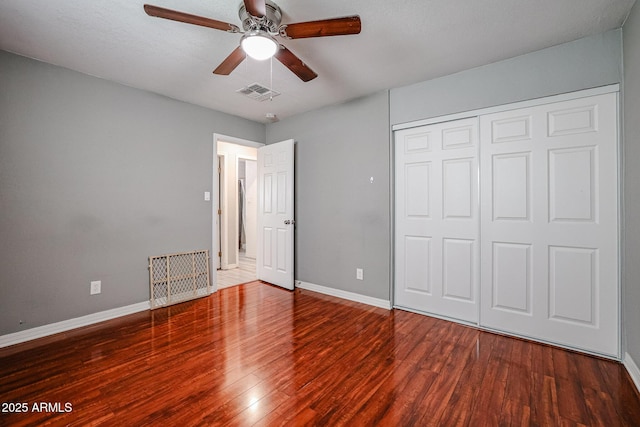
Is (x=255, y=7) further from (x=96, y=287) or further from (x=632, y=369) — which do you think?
(x=632, y=369)

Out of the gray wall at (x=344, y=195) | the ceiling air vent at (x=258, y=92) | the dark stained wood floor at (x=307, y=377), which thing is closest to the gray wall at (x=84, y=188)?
the dark stained wood floor at (x=307, y=377)

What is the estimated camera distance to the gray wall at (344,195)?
3316mm

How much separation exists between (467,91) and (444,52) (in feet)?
1.72

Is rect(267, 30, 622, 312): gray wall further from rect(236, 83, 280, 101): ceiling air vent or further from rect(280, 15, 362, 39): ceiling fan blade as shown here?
rect(280, 15, 362, 39): ceiling fan blade

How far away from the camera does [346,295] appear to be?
3.60 m

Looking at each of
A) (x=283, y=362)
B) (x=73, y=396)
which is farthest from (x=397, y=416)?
(x=73, y=396)

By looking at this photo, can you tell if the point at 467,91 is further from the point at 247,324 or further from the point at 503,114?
the point at 247,324

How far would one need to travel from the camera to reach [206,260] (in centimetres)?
377

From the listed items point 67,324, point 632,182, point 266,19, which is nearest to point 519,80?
point 632,182

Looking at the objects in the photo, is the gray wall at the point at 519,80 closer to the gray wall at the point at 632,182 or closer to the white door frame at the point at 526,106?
the white door frame at the point at 526,106

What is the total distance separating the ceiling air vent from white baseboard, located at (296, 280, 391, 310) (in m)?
2.54

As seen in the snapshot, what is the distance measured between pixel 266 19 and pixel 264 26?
4cm

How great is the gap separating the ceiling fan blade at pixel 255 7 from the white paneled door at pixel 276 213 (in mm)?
2370

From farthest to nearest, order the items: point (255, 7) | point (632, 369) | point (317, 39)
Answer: point (317, 39), point (632, 369), point (255, 7)
